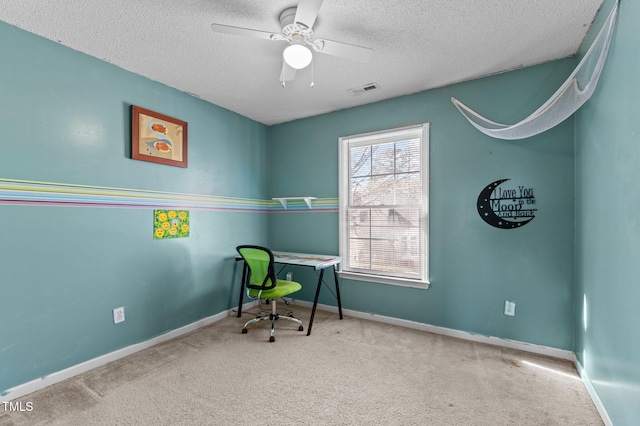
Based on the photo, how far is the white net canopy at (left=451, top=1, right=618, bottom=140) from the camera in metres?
1.55

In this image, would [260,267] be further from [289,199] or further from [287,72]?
[287,72]

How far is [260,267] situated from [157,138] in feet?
5.15

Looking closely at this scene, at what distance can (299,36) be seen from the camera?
1.81 meters

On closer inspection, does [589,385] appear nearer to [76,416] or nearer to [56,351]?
[76,416]

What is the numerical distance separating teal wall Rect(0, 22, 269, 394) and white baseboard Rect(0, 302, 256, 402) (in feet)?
0.14

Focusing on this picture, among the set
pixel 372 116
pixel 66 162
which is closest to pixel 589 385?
pixel 372 116

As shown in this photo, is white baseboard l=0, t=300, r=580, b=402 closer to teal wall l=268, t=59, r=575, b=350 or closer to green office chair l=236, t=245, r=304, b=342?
teal wall l=268, t=59, r=575, b=350

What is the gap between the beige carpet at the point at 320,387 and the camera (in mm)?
1712

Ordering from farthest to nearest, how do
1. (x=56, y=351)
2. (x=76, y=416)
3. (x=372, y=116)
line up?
(x=372, y=116)
(x=56, y=351)
(x=76, y=416)

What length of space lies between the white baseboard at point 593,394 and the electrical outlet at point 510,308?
1.63ft

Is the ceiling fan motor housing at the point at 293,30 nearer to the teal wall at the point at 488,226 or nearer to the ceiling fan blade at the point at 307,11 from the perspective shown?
the ceiling fan blade at the point at 307,11

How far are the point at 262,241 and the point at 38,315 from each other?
7.59 feet

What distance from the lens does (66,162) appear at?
216cm

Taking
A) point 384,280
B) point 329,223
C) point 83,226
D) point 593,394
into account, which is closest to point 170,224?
point 83,226
